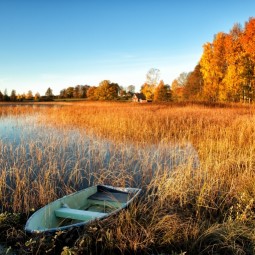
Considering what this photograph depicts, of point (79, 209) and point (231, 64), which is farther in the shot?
point (231, 64)

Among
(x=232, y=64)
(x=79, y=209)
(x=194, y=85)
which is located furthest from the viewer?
(x=194, y=85)

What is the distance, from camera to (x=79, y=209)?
4.43 metres

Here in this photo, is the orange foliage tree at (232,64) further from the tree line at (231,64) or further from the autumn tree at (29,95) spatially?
the autumn tree at (29,95)

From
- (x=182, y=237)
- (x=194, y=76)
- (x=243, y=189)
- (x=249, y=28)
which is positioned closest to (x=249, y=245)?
(x=182, y=237)

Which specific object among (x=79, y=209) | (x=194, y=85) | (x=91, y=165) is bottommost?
(x=79, y=209)

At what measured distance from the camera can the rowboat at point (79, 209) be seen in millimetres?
3467

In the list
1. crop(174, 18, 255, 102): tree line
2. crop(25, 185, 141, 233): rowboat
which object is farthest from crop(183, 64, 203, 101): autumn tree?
crop(25, 185, 141, 233): rowboat

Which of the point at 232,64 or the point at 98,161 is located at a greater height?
the point at 232,64

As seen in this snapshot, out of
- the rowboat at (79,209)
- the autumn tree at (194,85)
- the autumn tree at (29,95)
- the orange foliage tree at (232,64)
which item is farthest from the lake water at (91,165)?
the autumn tree at (29,95)

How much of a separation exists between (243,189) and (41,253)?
3384mm

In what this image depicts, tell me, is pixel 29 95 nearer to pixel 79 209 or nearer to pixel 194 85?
pixel 194 85

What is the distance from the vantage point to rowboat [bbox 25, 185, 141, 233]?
3.47 m

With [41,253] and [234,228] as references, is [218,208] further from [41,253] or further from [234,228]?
[41,253]

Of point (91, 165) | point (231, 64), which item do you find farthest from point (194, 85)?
point (91, 165)
